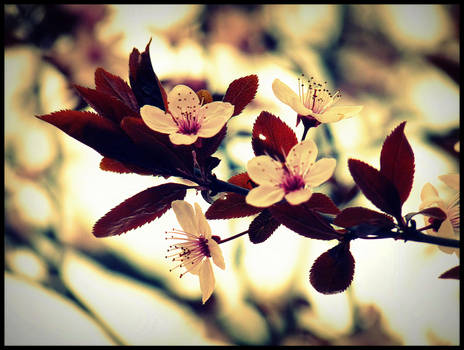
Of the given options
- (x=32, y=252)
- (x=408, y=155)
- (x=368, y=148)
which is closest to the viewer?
(x=408, y=155)

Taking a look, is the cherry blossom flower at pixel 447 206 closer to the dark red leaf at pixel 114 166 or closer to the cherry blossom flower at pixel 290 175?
the cherry blossom flower at pixel 290 175

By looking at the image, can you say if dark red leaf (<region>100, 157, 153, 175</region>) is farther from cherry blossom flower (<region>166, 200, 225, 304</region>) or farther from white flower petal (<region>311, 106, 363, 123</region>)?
white flower petal (<region>311, 106, 363, 123</region>)

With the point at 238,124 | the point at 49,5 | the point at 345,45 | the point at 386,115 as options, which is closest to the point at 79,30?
the point at 49,5

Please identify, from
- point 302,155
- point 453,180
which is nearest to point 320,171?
point 302,155

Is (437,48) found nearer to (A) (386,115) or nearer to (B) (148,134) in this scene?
(A) (386,115)

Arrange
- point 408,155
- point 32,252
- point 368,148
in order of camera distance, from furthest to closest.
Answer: point 32,252
point 368,148
point 408,155

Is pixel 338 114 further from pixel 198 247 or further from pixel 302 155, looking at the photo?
pixel 198 247
